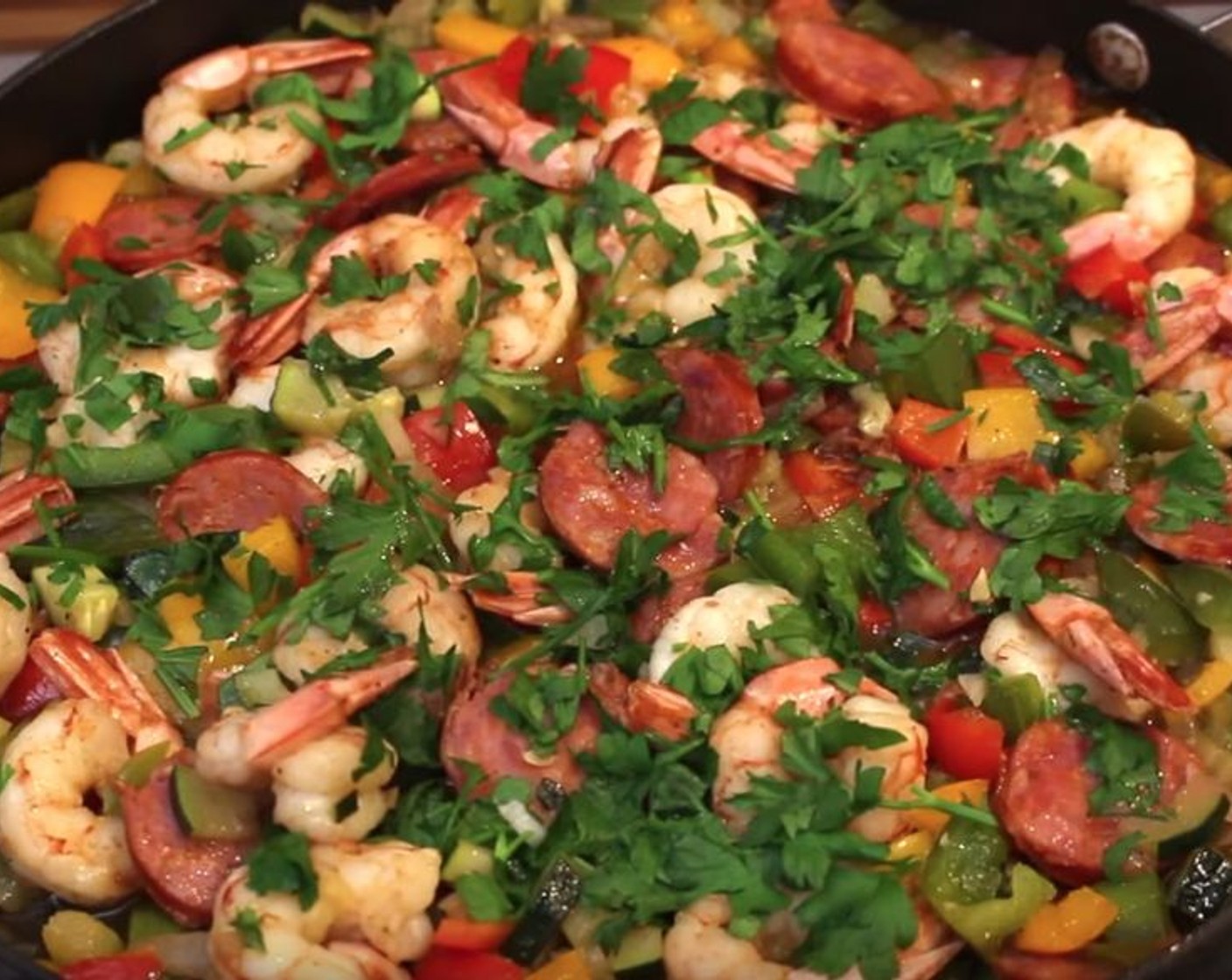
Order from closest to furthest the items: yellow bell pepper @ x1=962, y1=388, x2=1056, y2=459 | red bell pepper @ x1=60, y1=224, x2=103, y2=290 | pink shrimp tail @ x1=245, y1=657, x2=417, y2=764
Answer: pink shrimp tail @ x1=245, y1=657, x2=417, y2=764, yellow bell pepper @ x1=962, y1=388, x2=1056, y2=459, red bell pepper @ x1=60, y1=224, x2=103, y2=290

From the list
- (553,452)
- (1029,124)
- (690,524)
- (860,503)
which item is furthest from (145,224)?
(1029,124)

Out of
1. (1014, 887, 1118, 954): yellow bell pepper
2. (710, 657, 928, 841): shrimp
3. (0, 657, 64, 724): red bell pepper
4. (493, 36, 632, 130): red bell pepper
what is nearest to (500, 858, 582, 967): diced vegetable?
(710, 657, 928, 841): shrimp

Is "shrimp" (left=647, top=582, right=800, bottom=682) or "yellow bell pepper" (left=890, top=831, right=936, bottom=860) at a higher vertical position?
"shrimp" (left=647, top=582, right=800, bottom=682)

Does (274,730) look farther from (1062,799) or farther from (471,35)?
(471,35)

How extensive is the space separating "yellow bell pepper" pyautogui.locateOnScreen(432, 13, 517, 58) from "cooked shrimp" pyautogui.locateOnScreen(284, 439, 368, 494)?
103cm

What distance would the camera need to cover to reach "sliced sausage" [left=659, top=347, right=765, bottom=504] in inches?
108

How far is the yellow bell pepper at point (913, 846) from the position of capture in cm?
235

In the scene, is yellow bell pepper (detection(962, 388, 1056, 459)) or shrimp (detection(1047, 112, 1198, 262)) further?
shrimp (detection(1047, 112, 1198, 262))

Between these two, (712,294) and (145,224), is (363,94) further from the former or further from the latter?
(712,294)

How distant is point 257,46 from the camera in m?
3.32

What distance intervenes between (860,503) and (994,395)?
29 cm

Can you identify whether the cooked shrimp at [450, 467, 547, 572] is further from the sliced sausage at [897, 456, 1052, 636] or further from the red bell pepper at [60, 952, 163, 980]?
the red bell pepper at [60, 952, 163, 980]

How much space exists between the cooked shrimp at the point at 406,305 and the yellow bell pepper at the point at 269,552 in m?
0.34

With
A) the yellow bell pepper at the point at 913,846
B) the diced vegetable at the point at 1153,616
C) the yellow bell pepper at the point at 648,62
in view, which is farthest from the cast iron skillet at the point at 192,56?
the yellow bell pepper at the point at 913,846
